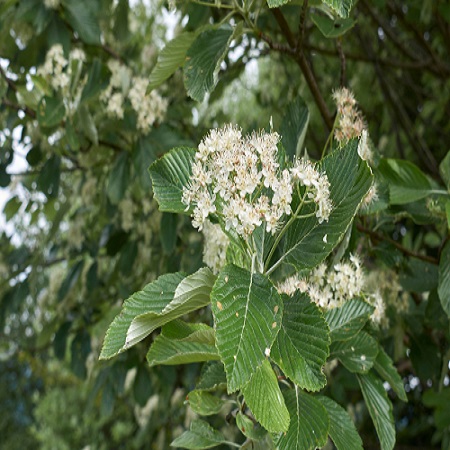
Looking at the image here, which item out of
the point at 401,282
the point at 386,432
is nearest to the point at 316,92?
the point at 401,282

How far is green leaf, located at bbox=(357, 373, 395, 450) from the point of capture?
0.99m

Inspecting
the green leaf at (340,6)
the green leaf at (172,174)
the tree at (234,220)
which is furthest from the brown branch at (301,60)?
the green leaf at (172,174)

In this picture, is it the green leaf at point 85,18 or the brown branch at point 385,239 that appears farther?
the green leaf at point 85,18

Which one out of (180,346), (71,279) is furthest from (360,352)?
(71,279)

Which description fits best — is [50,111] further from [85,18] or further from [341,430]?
[341,430]

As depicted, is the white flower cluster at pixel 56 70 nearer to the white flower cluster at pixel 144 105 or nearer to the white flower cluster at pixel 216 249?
the white flower cluster at pixel 144 105

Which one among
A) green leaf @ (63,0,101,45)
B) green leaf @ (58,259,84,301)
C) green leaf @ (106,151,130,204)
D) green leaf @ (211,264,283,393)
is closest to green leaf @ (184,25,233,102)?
green leaf @ (211,264,283,393)

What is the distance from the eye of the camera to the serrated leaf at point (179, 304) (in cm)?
76

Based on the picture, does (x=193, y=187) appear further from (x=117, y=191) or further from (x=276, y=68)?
(x=276, y=68)

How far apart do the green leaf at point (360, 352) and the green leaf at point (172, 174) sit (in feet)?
1.16

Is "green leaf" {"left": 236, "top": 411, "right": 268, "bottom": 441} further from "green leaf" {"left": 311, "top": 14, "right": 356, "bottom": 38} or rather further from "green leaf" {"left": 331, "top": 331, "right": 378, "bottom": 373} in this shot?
"green leaf" {"left": 311, "top": 14, "right": 356, "bottom": 38}

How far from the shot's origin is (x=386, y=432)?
1000 millimetres

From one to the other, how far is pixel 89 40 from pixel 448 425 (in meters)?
1.31

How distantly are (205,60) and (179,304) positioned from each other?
0.55 m
